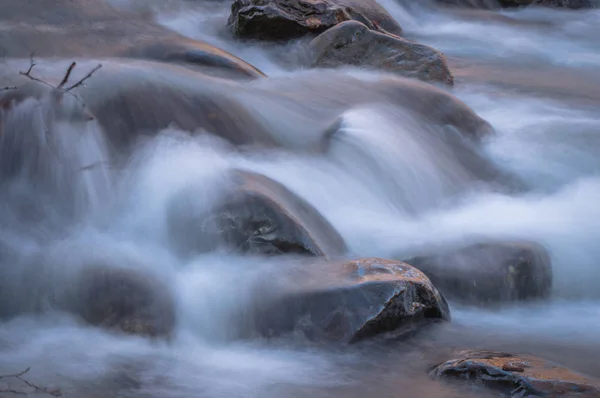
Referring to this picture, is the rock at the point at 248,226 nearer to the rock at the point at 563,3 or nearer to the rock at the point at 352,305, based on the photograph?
the rock at the point at 352,305

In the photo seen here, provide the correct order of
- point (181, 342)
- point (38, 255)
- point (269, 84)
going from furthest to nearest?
point (269, 84) < point (38, 255) < point (181, 342)

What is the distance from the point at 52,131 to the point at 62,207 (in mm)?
523

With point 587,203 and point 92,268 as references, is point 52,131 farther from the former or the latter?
point 587,203

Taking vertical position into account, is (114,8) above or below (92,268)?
above

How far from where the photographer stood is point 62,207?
4625mm

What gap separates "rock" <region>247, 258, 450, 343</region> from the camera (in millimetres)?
3893

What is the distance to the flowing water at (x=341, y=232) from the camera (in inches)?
144

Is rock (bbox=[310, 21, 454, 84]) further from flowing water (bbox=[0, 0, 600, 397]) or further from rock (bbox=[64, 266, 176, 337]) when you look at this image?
rock (bbox=[64, 266, 176, 337])

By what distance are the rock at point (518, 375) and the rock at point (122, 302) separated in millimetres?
1246

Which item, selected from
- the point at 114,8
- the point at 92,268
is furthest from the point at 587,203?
the point at 114,8

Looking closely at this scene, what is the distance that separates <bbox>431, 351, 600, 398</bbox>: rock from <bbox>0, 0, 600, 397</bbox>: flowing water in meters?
0.17

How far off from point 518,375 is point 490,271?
1.17 meters

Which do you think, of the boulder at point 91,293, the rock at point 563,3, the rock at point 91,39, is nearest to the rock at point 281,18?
the rock at point 91,39

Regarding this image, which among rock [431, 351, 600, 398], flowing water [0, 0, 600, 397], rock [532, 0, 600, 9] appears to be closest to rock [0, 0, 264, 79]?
flowing water [0, 0, 600, 397]
